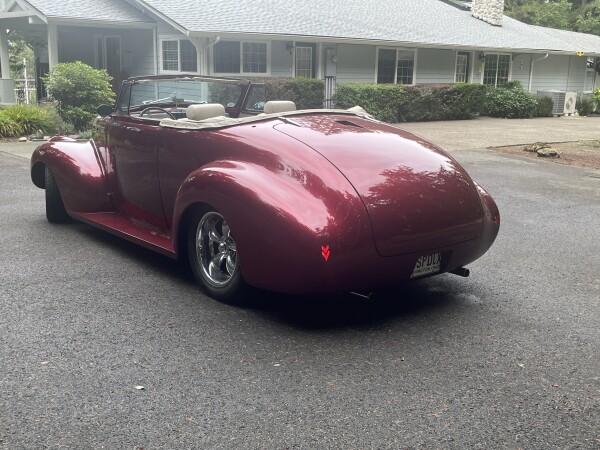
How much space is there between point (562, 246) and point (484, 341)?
291cm

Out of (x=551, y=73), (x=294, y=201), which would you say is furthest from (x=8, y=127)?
(x=551, y=73)

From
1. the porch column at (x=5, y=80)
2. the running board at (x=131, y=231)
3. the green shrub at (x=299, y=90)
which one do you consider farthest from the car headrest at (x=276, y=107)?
the porch column at (x=5, y=80)

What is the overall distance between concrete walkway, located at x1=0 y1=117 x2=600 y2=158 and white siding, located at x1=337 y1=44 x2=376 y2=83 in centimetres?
302

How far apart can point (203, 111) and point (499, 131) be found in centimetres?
1594

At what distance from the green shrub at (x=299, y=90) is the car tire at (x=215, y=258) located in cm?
1481

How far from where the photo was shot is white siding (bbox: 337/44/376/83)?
78.3ft

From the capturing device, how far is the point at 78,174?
21.3 feet

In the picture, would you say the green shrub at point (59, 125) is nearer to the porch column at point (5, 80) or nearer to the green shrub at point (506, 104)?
the porch column at point (5, 80)

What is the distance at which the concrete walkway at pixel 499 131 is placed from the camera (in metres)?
17.0

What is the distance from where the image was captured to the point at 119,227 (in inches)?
235

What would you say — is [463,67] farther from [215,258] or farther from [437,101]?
[215,258]

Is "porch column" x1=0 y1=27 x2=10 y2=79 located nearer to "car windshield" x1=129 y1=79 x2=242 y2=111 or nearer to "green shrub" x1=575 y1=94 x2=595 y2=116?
"car windshield" x1=129 y1=79 x2=242 y2=111

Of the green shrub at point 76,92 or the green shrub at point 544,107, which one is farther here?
the green shrub at point 544,107

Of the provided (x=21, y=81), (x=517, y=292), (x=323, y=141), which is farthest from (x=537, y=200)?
(x=21, y=81)
